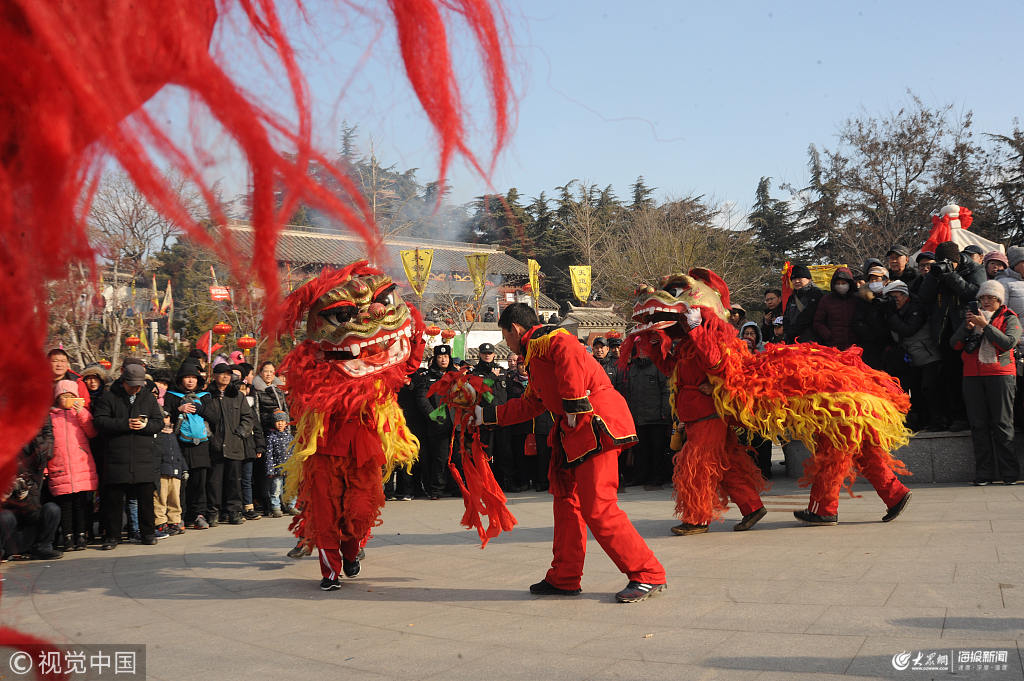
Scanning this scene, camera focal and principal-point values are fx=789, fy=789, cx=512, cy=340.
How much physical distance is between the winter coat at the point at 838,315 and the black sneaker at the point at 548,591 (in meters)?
5.32

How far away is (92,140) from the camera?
51.3 inches

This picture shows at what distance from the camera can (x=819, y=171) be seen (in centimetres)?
3388

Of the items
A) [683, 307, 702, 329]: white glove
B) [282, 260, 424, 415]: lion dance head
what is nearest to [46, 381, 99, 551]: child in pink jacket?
[282, 260, 424, 415]: lion dance head

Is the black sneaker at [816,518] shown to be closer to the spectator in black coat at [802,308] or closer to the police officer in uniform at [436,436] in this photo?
the spectator in black coat at [802,308]

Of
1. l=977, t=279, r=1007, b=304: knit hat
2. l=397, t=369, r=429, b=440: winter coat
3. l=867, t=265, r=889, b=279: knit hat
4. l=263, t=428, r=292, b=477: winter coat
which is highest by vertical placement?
l=867, t=265, r=889, b=279: knit hat

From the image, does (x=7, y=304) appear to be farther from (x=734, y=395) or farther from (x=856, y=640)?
(x=734, y=395)

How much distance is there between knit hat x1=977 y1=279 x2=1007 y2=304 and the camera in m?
7.73

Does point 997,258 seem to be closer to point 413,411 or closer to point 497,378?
point 497,378

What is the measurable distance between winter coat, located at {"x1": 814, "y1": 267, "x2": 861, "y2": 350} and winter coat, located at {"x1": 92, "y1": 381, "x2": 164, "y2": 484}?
714 cm

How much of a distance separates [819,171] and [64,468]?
3291 centimetres

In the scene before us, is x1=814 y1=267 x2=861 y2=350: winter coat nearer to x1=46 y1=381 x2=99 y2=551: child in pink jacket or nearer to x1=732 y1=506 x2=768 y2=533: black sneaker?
x1=732 y1=506 x2=768 y2=533: black sneaker

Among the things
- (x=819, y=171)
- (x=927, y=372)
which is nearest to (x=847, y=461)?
(x=927, y=372)

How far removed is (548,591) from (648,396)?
5.29 meters

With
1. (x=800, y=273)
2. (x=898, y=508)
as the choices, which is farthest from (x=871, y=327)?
(x=898, y=508)
